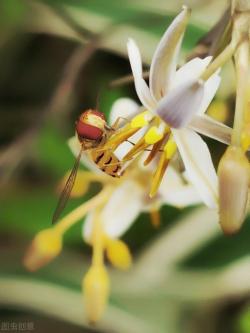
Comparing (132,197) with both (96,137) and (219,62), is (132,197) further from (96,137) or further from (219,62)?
(219,62)

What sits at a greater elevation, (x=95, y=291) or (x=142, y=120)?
(x=142, y=120)

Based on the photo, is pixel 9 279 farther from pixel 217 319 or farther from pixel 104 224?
pixel 217 319

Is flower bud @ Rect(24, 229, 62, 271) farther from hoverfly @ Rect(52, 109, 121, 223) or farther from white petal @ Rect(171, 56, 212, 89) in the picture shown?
white petal @ Rect(171, 56, 212, 89)

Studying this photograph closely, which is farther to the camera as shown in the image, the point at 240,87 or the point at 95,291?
the point at 95,291

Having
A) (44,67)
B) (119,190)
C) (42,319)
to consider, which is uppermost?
(44,67)

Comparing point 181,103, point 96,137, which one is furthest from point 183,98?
point 96,137

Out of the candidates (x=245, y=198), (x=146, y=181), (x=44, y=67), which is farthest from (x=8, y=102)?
(x=245, y=198)
